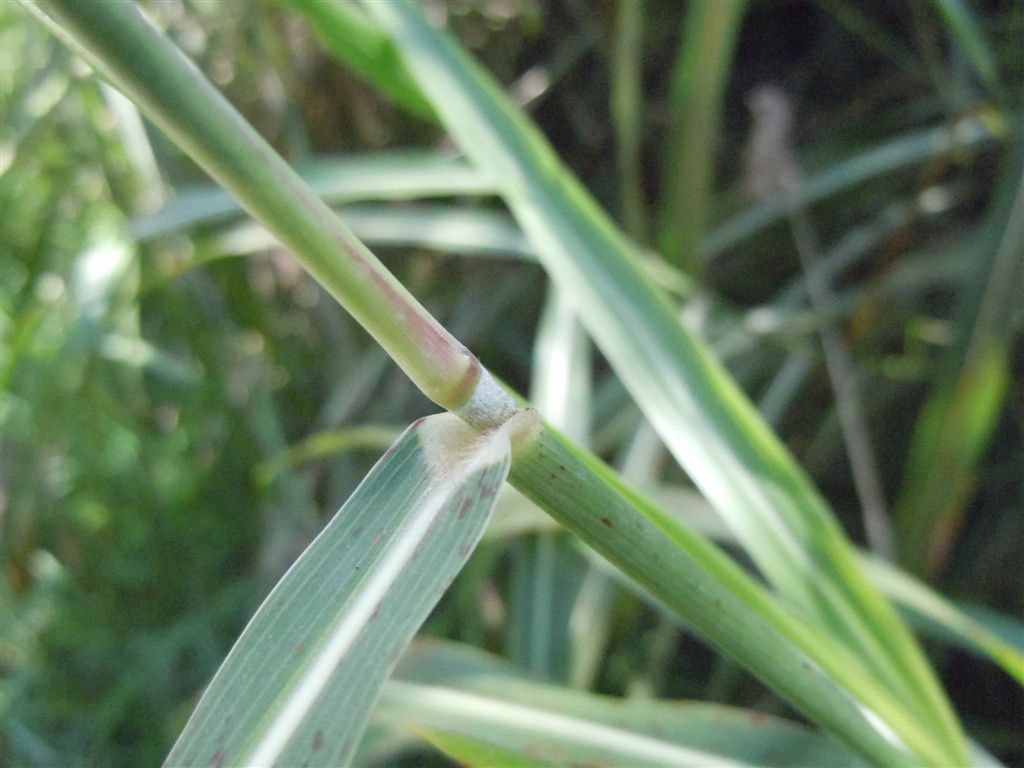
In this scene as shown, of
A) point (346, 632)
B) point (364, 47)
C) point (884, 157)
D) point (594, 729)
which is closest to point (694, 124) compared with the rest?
point (884, 157)

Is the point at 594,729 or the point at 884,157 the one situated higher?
the point at 884,157

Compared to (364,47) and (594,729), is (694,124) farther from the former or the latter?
(594,729)


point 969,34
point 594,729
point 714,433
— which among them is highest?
point 969,34

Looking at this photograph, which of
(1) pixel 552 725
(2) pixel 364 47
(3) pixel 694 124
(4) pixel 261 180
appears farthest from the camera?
(3) pixel 694 124

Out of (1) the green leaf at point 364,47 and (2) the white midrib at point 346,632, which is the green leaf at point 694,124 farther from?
(2) the white midrib at point 346,632

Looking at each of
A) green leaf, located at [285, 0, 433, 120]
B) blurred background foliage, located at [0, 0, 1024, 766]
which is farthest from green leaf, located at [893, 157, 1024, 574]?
green leaf, located at [285, 0, 433, 120]

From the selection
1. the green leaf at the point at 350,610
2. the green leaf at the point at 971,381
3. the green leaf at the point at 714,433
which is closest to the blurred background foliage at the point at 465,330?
Result: the green leaf at the point at 971,381
